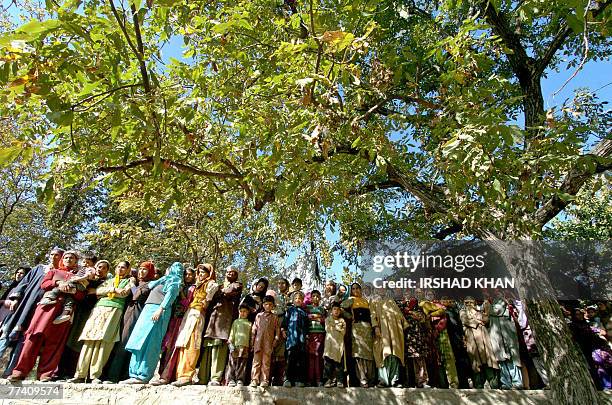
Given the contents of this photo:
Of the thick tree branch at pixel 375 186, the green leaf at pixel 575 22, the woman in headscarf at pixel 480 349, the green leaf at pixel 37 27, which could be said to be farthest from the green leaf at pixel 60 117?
the woman in headscarf at pixel 480 349

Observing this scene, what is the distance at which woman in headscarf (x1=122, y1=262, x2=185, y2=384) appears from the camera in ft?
16.8

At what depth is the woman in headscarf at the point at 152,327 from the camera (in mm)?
5117

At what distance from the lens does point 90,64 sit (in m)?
2.55

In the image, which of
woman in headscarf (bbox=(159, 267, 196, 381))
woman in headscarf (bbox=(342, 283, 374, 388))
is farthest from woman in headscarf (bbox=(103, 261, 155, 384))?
woman in headscarf (bbox=(342, 283, 374, 388))

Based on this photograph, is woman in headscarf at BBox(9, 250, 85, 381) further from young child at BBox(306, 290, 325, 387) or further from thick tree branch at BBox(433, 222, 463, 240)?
thick tree branch at BBox(433, 222, 463, 240)

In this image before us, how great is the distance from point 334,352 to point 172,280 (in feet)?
7.66

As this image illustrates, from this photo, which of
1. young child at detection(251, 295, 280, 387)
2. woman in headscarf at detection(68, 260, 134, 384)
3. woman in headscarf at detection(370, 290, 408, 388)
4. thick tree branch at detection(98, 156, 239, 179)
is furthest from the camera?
woman in headscarf at detection(370, 290, 408, 388)

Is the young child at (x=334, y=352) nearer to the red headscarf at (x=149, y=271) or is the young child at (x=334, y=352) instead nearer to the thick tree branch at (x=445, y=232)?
the red headscarf at (x=149, y=271)

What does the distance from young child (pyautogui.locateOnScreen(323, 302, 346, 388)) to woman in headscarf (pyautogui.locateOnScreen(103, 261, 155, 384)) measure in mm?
2494

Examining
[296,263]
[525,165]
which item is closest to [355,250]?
[296,263]

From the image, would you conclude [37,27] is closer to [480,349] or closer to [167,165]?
[167,165]

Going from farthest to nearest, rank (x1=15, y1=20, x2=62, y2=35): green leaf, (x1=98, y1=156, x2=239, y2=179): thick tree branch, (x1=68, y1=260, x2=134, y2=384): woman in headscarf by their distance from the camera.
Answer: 1. (x1=68, y1=260, x2=134, y2=384): woman in headscarf
2. (x1=98, y1=156, x2=239, y2=179): thick tree branch
3. (x1=15, y1=20, x2=62, y2=35): green leaf

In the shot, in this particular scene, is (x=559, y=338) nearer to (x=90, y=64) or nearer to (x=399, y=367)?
(x=399, y=367)

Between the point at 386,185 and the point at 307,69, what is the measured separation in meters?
2.52
